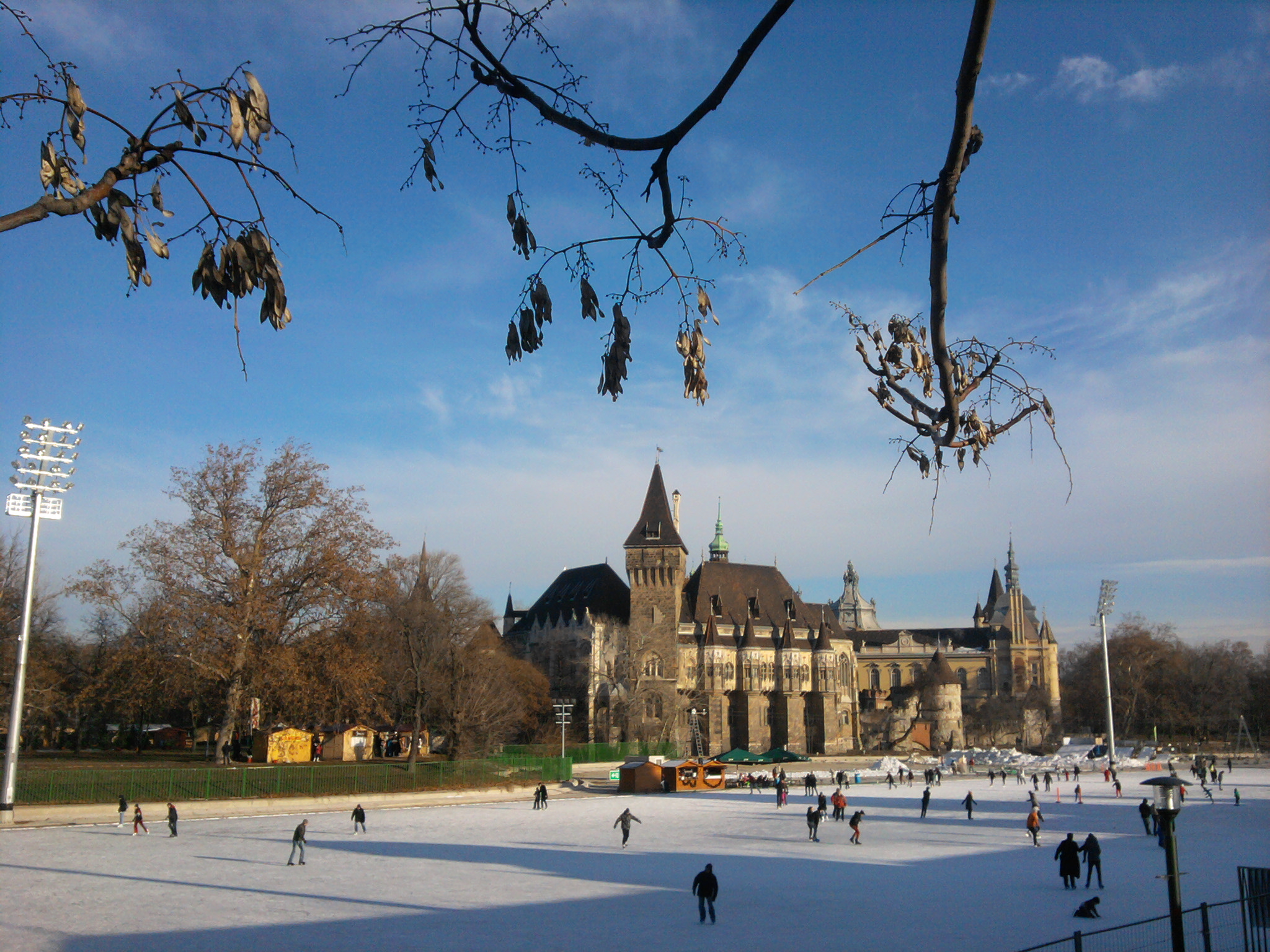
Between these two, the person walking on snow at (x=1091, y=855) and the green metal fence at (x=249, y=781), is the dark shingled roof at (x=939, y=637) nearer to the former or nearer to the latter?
the green metal fence at (x=249, y=781)

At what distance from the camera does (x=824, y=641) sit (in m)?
81.8

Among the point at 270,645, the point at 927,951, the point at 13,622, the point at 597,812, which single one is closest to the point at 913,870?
the point at 927,951

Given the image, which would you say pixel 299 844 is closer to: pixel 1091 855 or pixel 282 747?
pixel 1091 855

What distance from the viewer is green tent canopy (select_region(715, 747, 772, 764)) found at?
59759 mm

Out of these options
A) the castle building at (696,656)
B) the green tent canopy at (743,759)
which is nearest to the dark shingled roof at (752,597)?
the castle building at (696,656)

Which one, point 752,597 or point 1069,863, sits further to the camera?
point 752,597

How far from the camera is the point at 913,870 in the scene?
19.7m

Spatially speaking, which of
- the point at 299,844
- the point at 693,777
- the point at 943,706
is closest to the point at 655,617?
the point at 693,777

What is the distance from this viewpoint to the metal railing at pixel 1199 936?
1122 centimetres

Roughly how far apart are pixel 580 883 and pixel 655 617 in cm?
5777

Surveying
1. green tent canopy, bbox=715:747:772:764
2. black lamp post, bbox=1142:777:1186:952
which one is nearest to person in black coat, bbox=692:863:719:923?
black lamp post, bbox=1142:777:1186:952

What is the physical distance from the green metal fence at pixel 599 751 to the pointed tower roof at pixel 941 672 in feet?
114

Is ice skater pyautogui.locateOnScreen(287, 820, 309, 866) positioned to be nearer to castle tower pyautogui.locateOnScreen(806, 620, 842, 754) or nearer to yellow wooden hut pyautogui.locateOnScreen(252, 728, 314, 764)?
yellow wooden hut pyautogui.locateOnScreen(252, 728, 314, 764)

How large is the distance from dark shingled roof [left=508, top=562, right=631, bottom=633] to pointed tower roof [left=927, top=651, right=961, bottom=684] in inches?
1247
